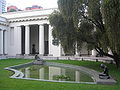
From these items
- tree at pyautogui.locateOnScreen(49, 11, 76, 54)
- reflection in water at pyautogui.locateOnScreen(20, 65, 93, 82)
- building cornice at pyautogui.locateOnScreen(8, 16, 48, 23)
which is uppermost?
building cornice at pyautogui.locateOnScreen(8, 16, 48, 23)

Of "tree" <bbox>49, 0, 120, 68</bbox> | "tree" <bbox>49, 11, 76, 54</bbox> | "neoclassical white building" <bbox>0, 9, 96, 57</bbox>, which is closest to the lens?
"tree" <bbox>49, 0, 120, 68</bbox>

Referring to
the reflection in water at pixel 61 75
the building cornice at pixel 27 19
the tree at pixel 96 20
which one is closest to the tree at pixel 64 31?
the tree at pixel 96 20

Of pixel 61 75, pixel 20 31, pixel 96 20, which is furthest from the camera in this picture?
pixel 20 31

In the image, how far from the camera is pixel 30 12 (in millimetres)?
36062

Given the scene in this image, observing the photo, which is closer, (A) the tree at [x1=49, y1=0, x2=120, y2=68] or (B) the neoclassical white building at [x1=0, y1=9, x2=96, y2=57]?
(A) the tree at [x1=49, y1=0, x2=120, y2=68]

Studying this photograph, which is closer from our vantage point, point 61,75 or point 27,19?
point 61,75

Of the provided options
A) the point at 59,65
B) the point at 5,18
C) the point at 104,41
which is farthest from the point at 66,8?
the point at 5,18

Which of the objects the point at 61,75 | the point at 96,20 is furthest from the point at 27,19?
the point at 61,75

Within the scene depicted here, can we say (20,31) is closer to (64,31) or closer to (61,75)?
(64,31)

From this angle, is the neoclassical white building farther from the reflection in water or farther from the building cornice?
the reflection in water

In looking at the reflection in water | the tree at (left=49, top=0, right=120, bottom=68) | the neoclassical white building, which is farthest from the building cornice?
the reflection in water

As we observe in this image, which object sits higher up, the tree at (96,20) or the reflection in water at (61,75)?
the tree at (96,20)

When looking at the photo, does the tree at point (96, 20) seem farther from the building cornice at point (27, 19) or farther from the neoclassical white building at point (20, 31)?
the building cornice at point (27, 19)

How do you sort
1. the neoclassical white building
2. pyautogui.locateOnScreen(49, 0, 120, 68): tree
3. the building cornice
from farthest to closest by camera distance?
1. the building cornice
2. the neoclassical white building
3. pyautogui.locateOnScreen(49, 0, 120, 68): tree
